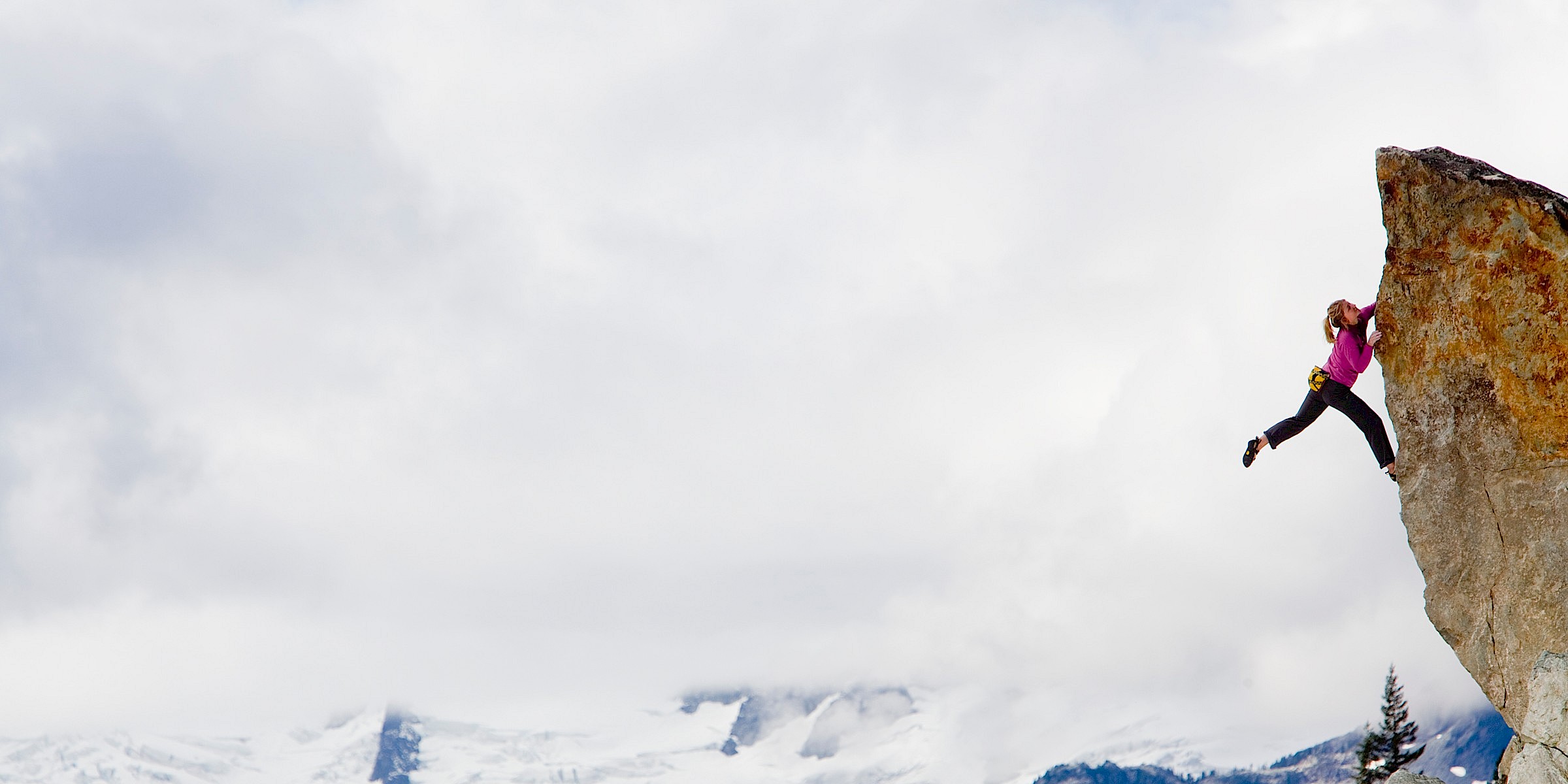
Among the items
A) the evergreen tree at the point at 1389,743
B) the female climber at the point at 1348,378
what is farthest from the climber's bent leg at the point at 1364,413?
the evergreen tree at the point at 1389,743

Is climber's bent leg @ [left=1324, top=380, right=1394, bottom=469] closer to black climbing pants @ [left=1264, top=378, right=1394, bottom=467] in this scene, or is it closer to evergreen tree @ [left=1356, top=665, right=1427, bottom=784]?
black climbing pants @ [left=1264, top=378, right=1394, bottom=467]

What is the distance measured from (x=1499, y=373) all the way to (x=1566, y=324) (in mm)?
1269

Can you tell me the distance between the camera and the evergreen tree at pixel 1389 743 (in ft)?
294

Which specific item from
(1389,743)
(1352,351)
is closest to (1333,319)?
(1352,351)

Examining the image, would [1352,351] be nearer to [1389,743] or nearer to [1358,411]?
[1358,411]

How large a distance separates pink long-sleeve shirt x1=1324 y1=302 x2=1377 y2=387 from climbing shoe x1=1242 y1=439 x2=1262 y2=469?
6.08ft

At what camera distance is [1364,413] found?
24.7m

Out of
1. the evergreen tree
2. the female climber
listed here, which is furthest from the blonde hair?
the evergreen tree

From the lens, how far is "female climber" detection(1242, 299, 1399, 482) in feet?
79.3

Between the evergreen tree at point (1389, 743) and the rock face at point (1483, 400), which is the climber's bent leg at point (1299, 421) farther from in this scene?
the evergreen tree at point (1389, 743)

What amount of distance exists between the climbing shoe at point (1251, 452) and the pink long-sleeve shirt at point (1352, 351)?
1.85m

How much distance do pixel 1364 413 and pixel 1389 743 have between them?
81082 mm

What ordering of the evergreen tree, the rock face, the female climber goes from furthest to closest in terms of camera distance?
the evergreen tree < the female climber < the rock face

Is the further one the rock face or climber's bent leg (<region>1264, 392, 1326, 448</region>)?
climber's bent leg (<region>1264, 392, 1326, 448</region>)
